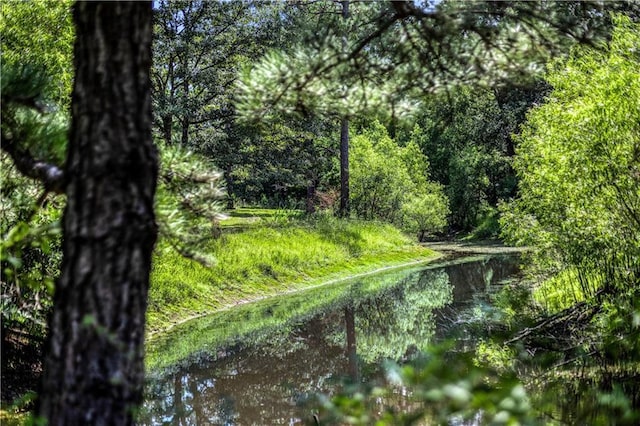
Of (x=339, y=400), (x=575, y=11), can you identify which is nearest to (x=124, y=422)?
(x=339, y=400)

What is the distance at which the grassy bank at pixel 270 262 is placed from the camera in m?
13.4

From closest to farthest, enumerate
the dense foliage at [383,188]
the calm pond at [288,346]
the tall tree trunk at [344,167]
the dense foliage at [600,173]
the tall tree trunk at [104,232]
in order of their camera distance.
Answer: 1. the tall tree trunk at [104,232]
2. the dense foliage at [600,173]
3. the calm pond at [288,346]
4. the tall tree trunk at [344,167]
5. the dense foliage at [383,188]

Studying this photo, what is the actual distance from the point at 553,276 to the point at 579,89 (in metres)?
3.04

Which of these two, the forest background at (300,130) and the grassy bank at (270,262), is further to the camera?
the grassy bank at (270,262)

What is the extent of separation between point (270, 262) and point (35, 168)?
49.4 ft

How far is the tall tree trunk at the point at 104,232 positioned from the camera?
6.75 ft

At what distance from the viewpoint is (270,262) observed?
17.7m

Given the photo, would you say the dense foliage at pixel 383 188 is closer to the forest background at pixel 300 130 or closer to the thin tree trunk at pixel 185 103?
the forest background at pixel 300 130

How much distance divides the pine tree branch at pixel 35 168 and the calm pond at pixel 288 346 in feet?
10.2

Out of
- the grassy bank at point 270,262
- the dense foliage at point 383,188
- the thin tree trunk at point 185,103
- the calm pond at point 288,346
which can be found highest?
the thin tree trunk at point 185,103

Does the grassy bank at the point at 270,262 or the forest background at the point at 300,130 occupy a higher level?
the forest background at the point at 300,130

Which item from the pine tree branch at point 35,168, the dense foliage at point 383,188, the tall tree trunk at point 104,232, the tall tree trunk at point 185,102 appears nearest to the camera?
the tall tree trunk at point 104,232

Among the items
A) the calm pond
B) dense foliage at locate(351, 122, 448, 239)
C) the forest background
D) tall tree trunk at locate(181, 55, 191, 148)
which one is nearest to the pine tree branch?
the forest background

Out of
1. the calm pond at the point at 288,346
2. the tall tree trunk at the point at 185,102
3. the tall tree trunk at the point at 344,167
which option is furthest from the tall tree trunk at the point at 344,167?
the calm pond at the point at 288,346
